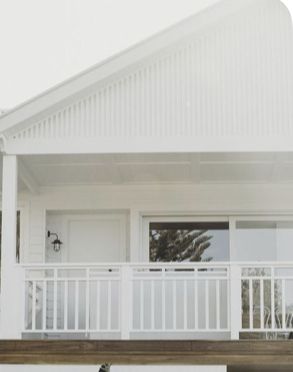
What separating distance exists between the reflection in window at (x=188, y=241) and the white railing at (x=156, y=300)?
1.69ft

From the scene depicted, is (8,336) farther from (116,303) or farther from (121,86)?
(121,86)

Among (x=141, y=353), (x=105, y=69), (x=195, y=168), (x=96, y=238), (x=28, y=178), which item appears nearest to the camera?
(x=141, y=353)

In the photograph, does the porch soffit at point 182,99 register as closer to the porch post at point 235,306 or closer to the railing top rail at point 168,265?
the railing top rail at point 168,265

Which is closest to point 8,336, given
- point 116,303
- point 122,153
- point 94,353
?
point 116,303

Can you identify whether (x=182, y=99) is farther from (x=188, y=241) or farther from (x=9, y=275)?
(x=188, y=241)

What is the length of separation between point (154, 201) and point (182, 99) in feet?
6.87

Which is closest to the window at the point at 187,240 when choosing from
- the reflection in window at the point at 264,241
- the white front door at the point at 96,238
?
the reflection in window at the point at 264,241

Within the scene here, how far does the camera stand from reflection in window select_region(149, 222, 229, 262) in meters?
8.19

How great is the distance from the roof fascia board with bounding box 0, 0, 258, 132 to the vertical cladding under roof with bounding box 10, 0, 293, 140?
0.08 meters

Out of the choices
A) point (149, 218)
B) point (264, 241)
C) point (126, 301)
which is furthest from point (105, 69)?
point (264, 241)

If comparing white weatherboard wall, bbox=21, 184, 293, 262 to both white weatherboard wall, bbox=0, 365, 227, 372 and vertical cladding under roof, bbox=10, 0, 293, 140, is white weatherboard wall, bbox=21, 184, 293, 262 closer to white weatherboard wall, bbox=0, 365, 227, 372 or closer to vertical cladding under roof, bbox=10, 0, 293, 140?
vertical cladding under roof, bbox=10, 0, 293, 140

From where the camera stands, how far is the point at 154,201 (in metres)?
8.11

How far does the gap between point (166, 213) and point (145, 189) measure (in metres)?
0.37

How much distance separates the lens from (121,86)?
248 inches
